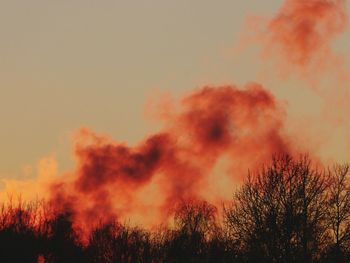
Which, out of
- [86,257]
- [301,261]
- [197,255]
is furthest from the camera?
[197,255]

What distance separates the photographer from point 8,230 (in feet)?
247

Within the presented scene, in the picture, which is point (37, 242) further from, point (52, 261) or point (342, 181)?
point (342, 181)

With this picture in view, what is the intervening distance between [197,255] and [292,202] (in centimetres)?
3400

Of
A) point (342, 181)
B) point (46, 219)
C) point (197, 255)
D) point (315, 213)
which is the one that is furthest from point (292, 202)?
point (197, 255)

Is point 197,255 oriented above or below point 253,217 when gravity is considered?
above

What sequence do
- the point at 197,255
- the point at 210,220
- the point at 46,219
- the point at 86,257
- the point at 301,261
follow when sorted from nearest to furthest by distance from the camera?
the point at 301,261
the point at 46,219
the point at 86,257
the point at 197,255
the point at 210,220

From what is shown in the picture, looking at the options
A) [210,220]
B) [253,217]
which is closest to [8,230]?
[253,217]

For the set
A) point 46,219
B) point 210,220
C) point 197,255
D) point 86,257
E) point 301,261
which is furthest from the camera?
point 210,220

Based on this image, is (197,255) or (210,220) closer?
(197,255)

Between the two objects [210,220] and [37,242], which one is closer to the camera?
[37,242]

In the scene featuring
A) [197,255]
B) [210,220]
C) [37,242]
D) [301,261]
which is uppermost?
[210,220]

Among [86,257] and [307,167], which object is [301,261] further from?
[86,257]

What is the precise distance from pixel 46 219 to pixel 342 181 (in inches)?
1142

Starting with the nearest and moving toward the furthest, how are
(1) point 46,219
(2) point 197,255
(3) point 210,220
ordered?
(1) point 46,219
(2) point 197,255
(3) point 210,220
